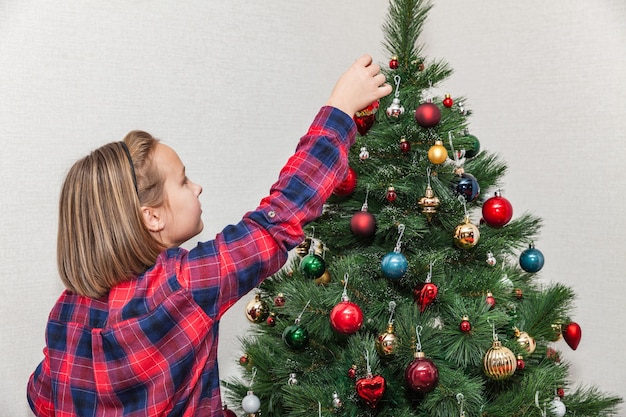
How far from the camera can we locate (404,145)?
35.2 inches

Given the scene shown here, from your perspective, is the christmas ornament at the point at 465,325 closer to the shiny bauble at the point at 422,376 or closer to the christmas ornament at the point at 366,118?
the shiny bauble at the point at 422,376

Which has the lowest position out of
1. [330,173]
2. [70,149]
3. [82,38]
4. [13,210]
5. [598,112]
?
[13,210]

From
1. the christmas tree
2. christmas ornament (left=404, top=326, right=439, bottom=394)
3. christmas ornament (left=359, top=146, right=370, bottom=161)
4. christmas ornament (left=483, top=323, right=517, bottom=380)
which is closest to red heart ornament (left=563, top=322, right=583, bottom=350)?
the christmas tree

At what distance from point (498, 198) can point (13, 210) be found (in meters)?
0.95

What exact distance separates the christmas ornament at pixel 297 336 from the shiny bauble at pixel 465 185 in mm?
303

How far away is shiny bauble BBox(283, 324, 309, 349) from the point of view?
89 centimetres

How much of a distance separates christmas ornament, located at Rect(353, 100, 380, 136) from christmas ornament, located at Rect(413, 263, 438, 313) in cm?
25

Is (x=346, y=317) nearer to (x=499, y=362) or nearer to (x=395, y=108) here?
(x=499, y=362)

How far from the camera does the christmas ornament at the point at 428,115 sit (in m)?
0.86

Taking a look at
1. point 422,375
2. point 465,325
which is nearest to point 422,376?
point 422,375

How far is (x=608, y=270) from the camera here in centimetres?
142

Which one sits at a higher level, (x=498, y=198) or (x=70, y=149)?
(x=498, y=198)

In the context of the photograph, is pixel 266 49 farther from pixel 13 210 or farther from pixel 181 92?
pixel 13 210

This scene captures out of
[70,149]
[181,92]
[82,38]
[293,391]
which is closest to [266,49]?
[181,92]
